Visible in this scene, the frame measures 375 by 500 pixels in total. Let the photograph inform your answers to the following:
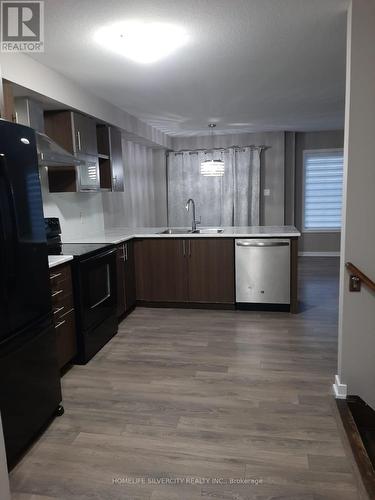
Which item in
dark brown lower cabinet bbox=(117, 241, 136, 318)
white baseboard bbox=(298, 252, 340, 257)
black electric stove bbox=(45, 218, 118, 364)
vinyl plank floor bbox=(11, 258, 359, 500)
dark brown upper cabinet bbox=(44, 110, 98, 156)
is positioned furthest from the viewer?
white baseboard bbox=(298, 252, 340, 257)

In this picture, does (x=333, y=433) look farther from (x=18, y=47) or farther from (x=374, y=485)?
(x=18, y=47)

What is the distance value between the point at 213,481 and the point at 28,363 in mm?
1152

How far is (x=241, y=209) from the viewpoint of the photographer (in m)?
7.03

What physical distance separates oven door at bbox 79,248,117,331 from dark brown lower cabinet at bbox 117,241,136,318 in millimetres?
237

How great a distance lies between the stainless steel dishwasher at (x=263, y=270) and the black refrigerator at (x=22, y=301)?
2.42 metres

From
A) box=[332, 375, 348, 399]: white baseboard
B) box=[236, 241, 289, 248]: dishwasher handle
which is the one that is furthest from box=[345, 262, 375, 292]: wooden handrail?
box=[236, 241, 289, 248]: dishwasher handle

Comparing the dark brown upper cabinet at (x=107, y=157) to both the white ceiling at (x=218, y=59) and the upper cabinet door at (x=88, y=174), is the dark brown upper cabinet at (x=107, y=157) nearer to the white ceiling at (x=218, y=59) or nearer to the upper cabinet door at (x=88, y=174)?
the upper cabinet door at (x=88, y=174)

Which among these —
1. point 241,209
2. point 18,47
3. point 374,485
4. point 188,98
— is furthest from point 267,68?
point 241,209

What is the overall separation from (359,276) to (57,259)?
2082 mm

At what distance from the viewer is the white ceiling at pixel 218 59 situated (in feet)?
7.22

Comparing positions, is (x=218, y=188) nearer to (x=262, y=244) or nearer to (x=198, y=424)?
(x=262, y=244)

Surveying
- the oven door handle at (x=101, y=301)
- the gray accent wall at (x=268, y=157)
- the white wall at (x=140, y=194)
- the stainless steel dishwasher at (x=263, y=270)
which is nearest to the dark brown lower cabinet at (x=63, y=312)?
the oven door handle at (x=101, y=301)

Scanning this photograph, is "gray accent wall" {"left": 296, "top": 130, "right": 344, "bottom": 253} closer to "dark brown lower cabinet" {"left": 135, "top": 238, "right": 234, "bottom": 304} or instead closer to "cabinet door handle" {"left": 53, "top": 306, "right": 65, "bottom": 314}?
"dark brown lower cabinet" {"left": 135, "top": 238, "right": 234, "bottom": 304}

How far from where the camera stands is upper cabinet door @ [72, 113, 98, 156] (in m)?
3.57
